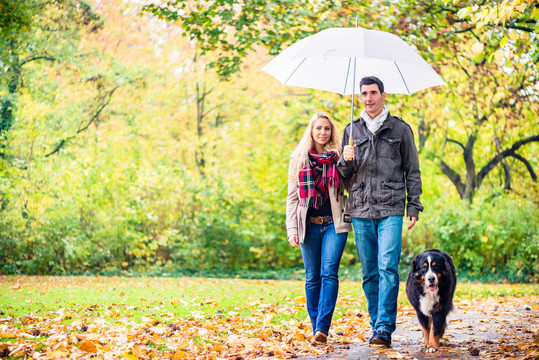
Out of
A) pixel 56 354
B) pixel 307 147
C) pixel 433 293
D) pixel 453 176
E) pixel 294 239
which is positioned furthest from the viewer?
pixel 453 176

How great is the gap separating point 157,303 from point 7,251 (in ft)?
24.3

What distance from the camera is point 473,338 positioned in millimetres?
5262

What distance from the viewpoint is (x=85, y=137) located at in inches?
648

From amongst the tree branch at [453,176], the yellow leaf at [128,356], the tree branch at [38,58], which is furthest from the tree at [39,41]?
the tree branch at [453,176]

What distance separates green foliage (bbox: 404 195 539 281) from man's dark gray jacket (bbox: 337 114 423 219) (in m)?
8.47

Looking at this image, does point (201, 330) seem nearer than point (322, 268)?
No

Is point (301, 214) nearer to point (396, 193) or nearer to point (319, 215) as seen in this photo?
point (319, 215)

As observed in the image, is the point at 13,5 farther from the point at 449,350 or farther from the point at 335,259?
the point at 449,350

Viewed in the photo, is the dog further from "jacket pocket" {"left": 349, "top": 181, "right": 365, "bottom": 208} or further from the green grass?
the green grass

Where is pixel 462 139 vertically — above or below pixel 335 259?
above

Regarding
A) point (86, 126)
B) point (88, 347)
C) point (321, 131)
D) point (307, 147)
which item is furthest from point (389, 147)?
point (86, 126)

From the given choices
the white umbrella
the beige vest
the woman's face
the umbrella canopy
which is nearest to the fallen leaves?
the beige vest

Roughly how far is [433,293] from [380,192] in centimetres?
94

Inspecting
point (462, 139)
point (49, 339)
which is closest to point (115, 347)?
point (49, 339)
